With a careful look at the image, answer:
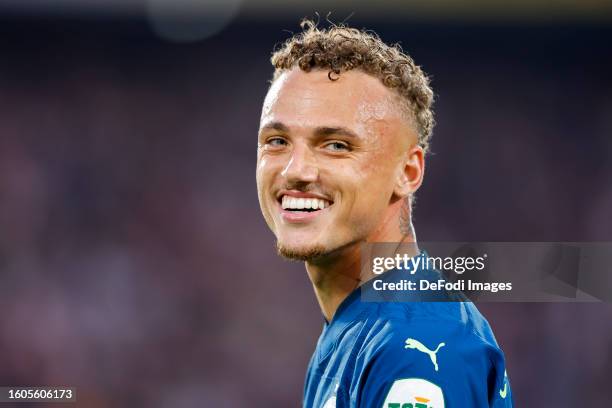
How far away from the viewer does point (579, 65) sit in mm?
9398

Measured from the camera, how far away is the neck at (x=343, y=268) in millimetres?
2613

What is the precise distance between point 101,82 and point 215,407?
3728 millimetres

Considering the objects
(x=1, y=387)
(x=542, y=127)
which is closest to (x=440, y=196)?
(x=542, y=127)

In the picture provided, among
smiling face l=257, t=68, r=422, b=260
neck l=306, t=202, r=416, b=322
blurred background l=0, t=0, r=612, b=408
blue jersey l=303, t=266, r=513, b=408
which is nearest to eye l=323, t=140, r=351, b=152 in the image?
smiling face l=257, t=68, r=422, b=260

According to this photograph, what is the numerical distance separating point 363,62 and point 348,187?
413 mm

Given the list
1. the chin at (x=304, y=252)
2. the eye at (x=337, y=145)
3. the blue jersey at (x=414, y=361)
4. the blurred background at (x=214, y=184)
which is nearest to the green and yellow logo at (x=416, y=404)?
the blue jersey at (x=414, y=361)

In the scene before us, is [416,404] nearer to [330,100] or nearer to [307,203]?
[307,203]

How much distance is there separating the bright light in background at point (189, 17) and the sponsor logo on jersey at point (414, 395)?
270 inches

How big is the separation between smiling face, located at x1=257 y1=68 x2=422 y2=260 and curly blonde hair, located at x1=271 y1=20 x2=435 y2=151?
0.03 metres

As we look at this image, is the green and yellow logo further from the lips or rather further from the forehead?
the forehead

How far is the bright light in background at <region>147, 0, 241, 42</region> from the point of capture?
841 cm

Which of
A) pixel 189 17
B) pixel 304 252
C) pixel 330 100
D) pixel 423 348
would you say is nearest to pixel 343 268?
pixel 304 252

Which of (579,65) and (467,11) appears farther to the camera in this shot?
(579,65)

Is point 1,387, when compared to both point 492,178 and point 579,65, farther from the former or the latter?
point 579,65
